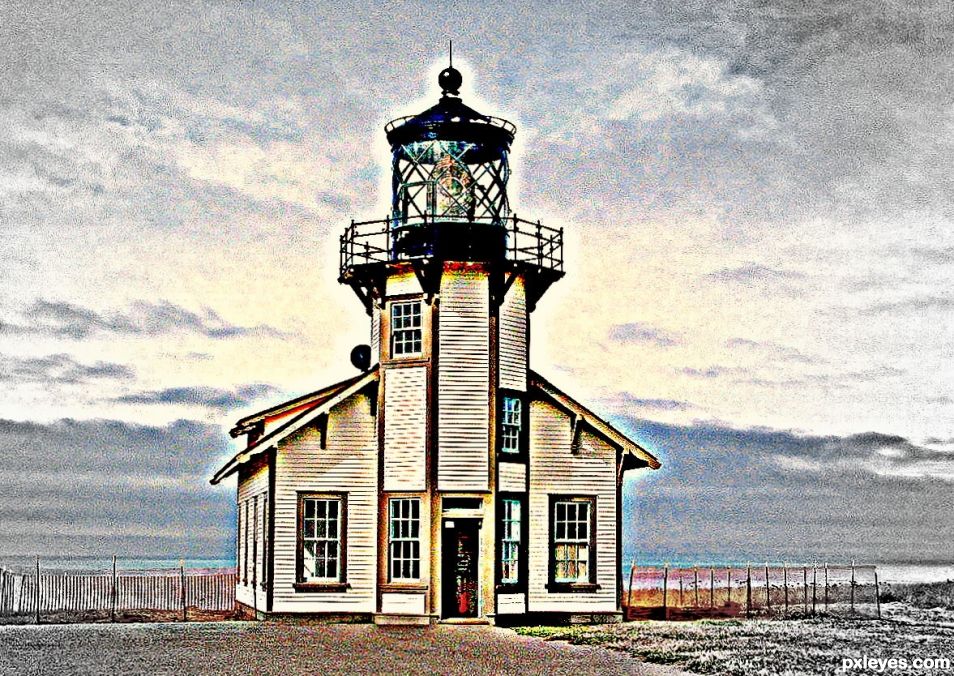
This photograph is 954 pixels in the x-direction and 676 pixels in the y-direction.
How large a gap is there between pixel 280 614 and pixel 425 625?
3.11 metres

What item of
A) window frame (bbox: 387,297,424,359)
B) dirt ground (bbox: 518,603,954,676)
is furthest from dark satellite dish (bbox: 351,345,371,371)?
dirt ground (bbox: 518,603,954,676)

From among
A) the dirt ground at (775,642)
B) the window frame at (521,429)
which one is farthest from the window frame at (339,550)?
the dirt ground at (775,642)

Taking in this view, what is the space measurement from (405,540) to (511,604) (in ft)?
8.58

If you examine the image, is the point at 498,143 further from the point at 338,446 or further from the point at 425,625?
the point at 425,625

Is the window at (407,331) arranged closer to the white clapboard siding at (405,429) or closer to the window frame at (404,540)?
the white clapboard siding at (405,429)

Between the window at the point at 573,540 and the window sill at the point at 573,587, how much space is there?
0.18ft

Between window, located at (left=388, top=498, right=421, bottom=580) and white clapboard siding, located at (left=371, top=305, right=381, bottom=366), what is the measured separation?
3313 mm

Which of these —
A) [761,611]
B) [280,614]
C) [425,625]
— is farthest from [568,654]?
[761,611]

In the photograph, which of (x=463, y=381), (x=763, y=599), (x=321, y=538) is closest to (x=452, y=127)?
(x=463, y=381)

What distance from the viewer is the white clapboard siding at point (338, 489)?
32.8 metres

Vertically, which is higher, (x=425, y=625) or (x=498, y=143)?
(x=498, y=143)

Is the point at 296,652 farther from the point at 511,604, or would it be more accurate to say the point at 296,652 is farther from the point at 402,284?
the point at 402,284

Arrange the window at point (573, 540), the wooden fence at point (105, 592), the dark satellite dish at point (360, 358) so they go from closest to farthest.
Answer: the window at point (573, 540)
the dark satellite dish at point (360, 358)
the wooden fence at point (105, 592)

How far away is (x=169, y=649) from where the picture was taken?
2733cm
